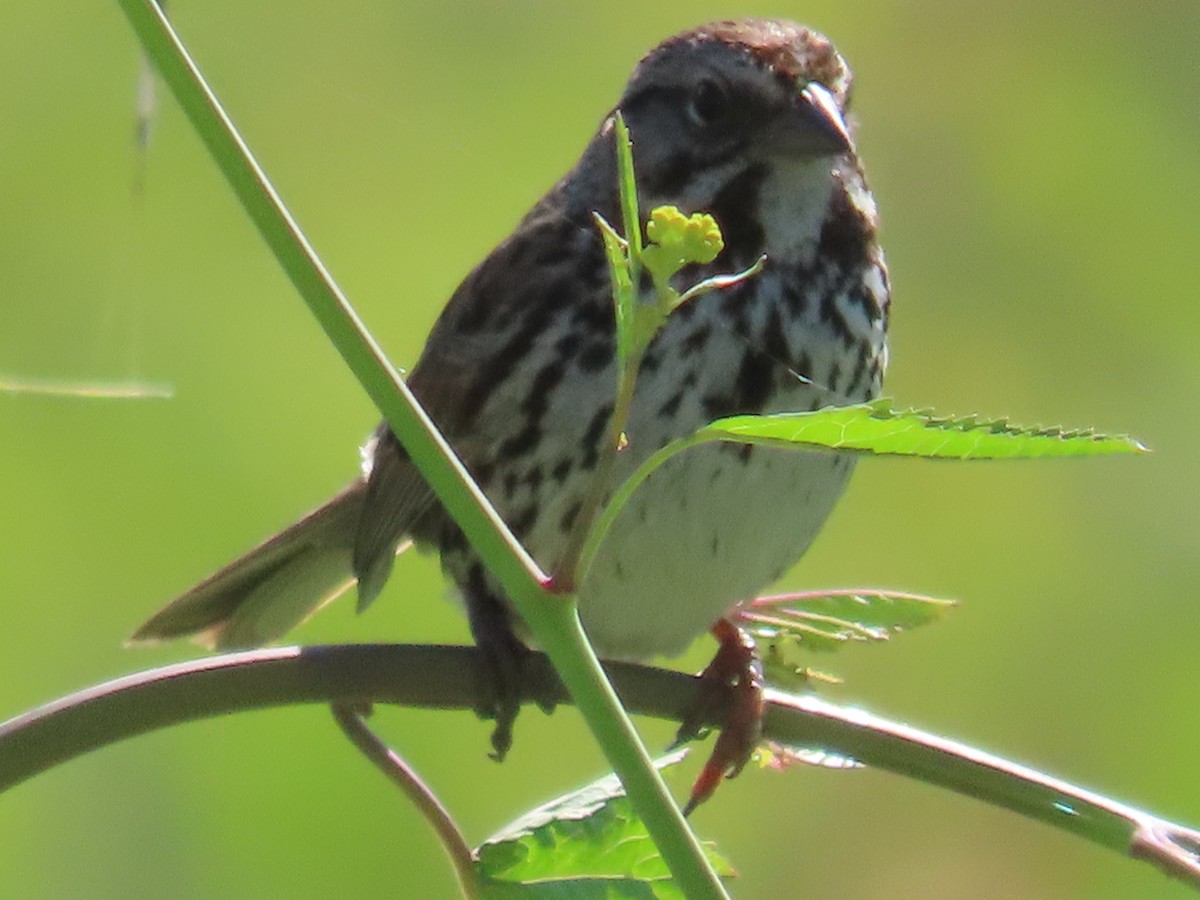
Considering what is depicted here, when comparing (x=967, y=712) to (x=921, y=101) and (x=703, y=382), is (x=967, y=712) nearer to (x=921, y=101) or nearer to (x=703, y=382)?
Result: (x=921, y=101)

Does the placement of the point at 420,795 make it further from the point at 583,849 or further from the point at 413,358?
the point at 413,358

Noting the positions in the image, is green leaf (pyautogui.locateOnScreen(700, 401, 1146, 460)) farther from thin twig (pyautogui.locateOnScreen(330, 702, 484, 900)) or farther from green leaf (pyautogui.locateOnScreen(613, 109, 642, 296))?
thin twig (pyautogui.locateOnScreen(330, 702, 484, 900))

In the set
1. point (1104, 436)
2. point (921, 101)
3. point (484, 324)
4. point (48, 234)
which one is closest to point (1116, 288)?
point (921, 101)

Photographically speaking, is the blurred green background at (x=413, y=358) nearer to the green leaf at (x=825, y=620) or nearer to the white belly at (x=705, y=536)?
the white belly at (x=705, y=536)

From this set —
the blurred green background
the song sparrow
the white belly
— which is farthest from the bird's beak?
the blurred green background

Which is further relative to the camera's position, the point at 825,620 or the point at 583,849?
the point at 825,620

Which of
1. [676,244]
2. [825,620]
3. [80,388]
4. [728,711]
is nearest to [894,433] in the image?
[676,244]
